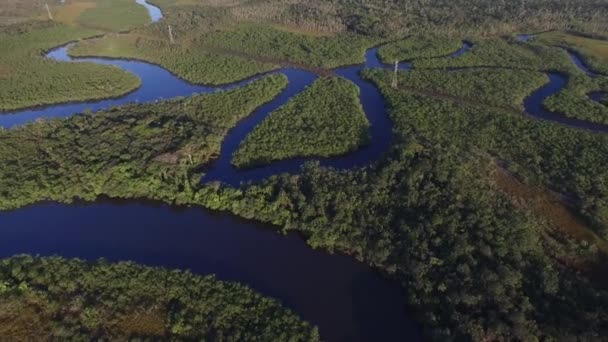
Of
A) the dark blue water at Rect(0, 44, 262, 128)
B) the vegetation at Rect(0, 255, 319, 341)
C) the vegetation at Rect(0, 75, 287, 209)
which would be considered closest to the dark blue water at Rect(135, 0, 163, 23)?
the dark blue water at Rect(0, 44, 262, 128)

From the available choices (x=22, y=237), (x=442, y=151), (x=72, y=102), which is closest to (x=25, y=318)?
(x=22, y=237)

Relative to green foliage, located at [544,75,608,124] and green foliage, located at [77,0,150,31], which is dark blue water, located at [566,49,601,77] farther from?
green foliage, located at [77,0,150,31]

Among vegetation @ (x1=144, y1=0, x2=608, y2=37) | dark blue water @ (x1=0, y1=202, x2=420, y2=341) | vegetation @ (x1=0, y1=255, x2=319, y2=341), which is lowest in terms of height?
dark blue water @ (x1=0, y1=202, x2=420, y2=341)

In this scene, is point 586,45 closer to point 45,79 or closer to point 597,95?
point 597,95

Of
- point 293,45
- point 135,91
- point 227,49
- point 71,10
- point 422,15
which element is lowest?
point 135,91

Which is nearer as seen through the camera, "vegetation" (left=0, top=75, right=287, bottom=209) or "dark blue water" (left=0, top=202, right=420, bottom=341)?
"dark blue water" (left=0, top=202, right=420, bottom=341)

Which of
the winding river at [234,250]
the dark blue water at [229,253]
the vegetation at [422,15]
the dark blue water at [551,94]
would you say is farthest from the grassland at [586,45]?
the dark blue water at [229,253]

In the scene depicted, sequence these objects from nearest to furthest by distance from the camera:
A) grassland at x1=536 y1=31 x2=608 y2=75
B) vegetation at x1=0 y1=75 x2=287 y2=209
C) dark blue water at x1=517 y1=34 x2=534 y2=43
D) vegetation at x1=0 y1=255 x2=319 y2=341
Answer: vegetation at x1=0 y1=255 x2=319 y2=341 < vegetation at x1=0 y1=75 x2=287 y2=209 < grassland at x1=536 y1=31 x2=608 y2=75 < dark blue water at x1=517 y1=34 x2=534 y2=43

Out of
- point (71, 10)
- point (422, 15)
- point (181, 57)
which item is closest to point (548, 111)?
point (422, 15)
